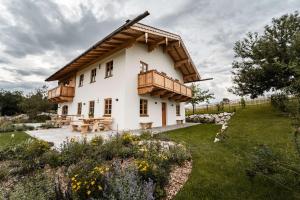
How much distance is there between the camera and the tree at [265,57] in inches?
567

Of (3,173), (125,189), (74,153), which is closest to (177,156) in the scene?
(125,189)

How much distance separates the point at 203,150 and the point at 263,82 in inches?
484

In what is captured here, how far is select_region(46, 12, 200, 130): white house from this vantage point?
39.8 feet

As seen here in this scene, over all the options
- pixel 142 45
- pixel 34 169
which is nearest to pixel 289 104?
pixel 34 169

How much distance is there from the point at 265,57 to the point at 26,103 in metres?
27.5

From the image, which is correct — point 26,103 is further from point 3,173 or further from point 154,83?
point 3,173

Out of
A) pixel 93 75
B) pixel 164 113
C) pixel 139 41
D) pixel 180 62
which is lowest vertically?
pixel 164 113

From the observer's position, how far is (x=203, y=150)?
21.1 feet

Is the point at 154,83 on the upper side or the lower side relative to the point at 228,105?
upper

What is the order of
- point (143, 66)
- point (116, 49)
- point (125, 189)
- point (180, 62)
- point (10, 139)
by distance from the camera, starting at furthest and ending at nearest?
point (180, 62) → point (143, 66) → point (116, 49) → point (10, 139) → point (125, 189)

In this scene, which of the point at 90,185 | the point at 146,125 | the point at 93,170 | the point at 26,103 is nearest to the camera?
the point at 90,185

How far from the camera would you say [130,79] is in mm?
12688

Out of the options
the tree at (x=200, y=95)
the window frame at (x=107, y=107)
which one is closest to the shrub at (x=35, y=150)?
the window frame at (x=107, y=107)

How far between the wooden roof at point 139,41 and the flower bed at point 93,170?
4.37 metres
